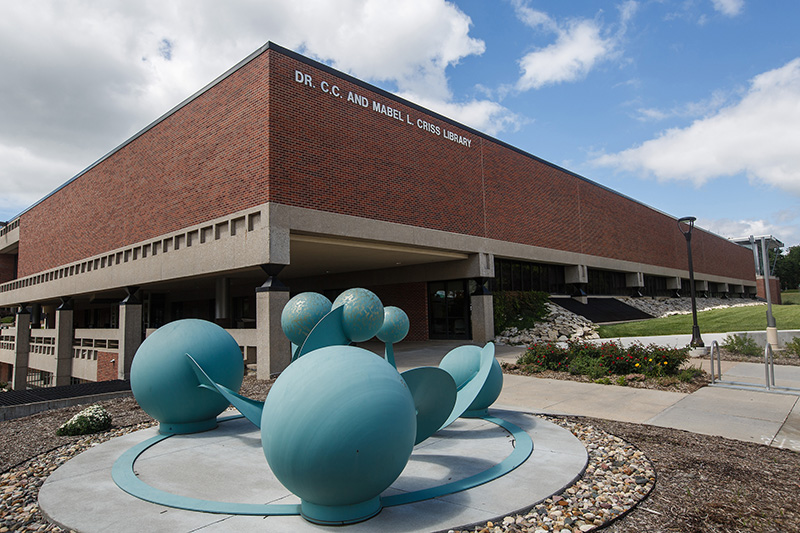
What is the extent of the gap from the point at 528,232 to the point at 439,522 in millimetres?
A: 23713

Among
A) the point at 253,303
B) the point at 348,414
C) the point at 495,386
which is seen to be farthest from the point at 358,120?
the point at 253,303

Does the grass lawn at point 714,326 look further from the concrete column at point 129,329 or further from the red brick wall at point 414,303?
the concrete column at point 129,329

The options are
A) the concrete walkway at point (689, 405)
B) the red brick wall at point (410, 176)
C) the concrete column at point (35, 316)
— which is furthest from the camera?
the concrete column at point (35, 316)

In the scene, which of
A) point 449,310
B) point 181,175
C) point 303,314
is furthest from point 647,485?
point 449,310

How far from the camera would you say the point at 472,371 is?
753 cm

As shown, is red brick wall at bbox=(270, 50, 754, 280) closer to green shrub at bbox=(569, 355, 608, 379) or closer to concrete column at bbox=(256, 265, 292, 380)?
concrete column at bbox=(256, 265, 292, 380)

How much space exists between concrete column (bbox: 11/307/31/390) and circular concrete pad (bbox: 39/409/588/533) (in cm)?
3440

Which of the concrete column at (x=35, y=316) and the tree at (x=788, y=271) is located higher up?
the tree at (x=788, y=271)

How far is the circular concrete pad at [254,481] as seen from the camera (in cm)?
401

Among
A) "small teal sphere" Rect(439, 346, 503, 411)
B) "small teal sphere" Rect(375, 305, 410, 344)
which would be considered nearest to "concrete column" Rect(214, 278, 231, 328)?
"small teal sphere" Rect(375, 305, 410, 344)

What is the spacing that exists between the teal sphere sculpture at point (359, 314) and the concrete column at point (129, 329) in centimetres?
1971

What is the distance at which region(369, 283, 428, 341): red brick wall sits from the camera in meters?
25.5

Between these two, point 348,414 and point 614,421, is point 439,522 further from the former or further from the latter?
point 614,421

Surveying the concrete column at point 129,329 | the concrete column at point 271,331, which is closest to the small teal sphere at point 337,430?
the concrete column at point 271,331
